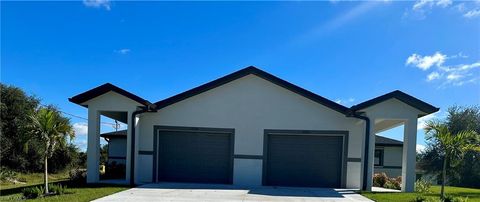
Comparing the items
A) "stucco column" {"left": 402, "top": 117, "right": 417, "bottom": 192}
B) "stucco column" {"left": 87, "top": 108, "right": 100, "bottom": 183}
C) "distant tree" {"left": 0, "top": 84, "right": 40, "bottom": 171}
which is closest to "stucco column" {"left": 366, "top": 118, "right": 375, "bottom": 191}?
"stucco column" {"left": 402, "top": 117, "right": 417, "bottom": 192}

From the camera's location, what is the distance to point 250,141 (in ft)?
51.4

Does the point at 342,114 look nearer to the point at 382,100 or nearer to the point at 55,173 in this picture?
the point at 382,100

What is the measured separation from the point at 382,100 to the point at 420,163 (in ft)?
64.1

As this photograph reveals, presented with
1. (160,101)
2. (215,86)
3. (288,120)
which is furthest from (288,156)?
(160,101)

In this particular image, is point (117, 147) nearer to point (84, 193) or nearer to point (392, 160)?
point (84, 193)

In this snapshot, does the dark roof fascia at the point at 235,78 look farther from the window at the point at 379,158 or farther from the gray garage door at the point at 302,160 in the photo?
the window at the point at 379,158

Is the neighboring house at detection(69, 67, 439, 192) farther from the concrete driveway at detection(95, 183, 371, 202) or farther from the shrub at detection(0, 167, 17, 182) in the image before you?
the shrub at detection(0, 167, 17, 182)

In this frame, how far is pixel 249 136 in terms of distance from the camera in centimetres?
1566

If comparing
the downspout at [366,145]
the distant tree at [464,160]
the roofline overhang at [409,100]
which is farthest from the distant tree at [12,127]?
the distant tree at [464,160]

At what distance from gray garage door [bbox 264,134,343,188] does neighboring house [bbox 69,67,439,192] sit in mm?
38

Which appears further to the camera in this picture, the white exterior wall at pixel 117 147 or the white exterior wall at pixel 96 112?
the white exterior wall at pixel 117 147

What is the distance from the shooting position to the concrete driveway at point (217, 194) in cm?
1128

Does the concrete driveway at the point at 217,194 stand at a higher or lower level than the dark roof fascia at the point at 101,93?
lower

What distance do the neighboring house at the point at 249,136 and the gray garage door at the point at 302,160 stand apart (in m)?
0.04
